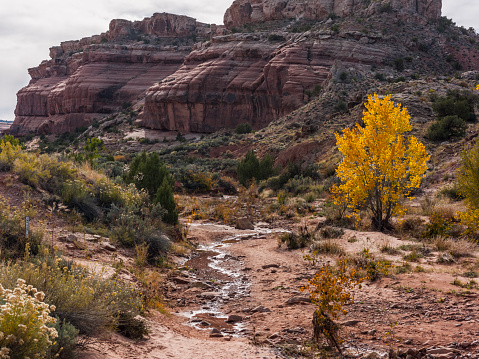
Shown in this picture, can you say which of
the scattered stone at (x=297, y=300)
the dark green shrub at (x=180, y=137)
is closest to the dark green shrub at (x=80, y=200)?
the scattered stone at (x=297, y=300)

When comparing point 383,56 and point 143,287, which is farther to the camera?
point 383,56

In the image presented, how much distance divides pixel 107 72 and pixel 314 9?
46647 millimetres

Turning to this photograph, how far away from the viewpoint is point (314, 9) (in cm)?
7356

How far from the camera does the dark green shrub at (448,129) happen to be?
995 inches

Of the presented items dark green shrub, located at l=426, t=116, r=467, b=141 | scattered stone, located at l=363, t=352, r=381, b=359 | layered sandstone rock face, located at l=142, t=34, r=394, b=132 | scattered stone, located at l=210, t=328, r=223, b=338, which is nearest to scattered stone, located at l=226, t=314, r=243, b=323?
scattered stone, located at l=210, t=328, r=223, b=338

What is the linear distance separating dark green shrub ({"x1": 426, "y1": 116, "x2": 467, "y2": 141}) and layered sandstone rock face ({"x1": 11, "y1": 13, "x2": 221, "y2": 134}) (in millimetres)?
68179

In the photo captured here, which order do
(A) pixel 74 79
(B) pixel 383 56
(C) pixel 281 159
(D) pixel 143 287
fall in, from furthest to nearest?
(A) pixel 74 79, (B) pixel 383 56, (C) pixel 281 159, (D) pixel 143 287

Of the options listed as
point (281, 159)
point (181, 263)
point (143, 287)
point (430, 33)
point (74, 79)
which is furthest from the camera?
point (74, 79)

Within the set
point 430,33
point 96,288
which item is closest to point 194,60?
point 430,33

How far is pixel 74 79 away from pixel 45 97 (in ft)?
54.0

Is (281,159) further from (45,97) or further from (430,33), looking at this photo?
(45,97)

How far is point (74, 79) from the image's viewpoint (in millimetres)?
89125

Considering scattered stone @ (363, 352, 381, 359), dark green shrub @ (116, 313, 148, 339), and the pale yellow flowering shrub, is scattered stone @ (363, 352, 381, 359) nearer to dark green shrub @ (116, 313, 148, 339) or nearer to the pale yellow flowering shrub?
dark green shrub @ (116, 313, 148, 339)

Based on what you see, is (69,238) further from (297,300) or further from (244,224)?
(244,224)
